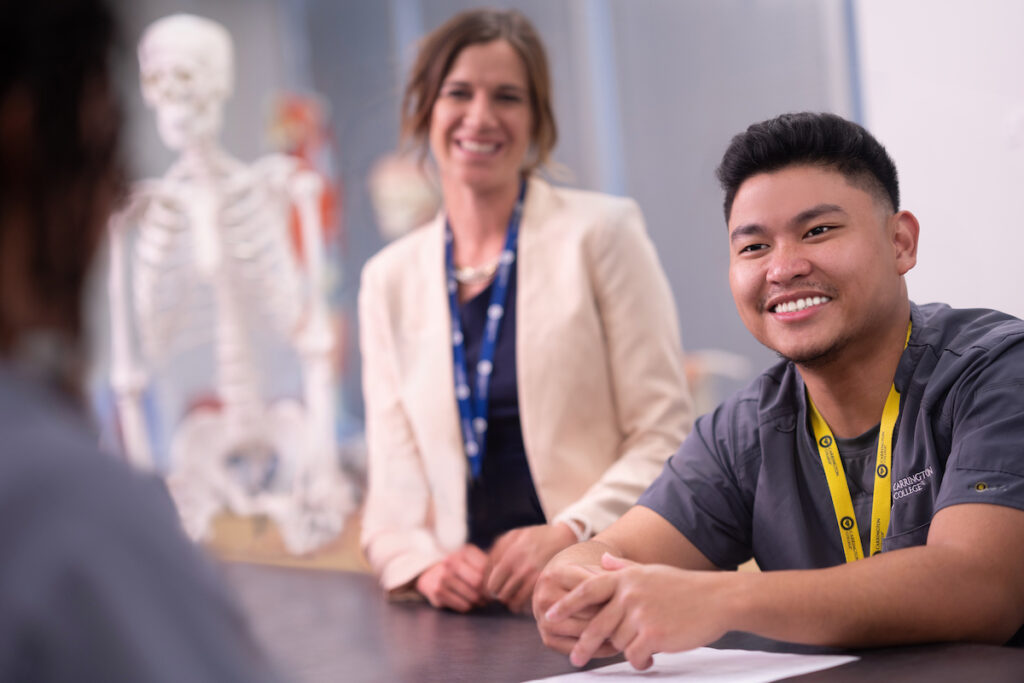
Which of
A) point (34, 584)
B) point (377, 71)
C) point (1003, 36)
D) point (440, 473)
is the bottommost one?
point (440, 473)

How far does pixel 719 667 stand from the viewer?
122cm

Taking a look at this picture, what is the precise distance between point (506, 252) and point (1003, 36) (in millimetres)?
1129

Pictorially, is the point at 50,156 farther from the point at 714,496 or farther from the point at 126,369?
the point at 126,369

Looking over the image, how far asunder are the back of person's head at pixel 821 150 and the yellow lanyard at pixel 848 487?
24 cm

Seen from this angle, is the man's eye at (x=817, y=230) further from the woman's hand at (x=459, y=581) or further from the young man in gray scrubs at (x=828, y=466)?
the woman's hand at (x=459, y=581)

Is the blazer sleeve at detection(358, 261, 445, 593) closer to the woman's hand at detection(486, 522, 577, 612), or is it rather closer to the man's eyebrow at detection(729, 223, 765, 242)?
→ the woman's hand at detection(486, 522, 577, 612)

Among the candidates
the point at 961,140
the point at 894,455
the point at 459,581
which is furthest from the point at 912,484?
the point at 961,140

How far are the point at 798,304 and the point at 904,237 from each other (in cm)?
21

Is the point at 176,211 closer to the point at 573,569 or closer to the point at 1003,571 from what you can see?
the point at 573,569

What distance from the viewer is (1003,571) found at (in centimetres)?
120

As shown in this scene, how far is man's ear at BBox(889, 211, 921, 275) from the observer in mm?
1535

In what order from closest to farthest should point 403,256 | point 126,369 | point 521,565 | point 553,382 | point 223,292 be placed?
1. point 521,565
2. point 553,382
3. point 403,256
4. point 126,369
5. point 223,292

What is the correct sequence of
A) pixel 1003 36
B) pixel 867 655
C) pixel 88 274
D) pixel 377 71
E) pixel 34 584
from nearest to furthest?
pixel 34 584 < pixel 88 274 < pixel 867 655 < pixel 1003 36 < pixel 377 71

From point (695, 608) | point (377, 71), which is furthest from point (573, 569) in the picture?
point (377, 71)
